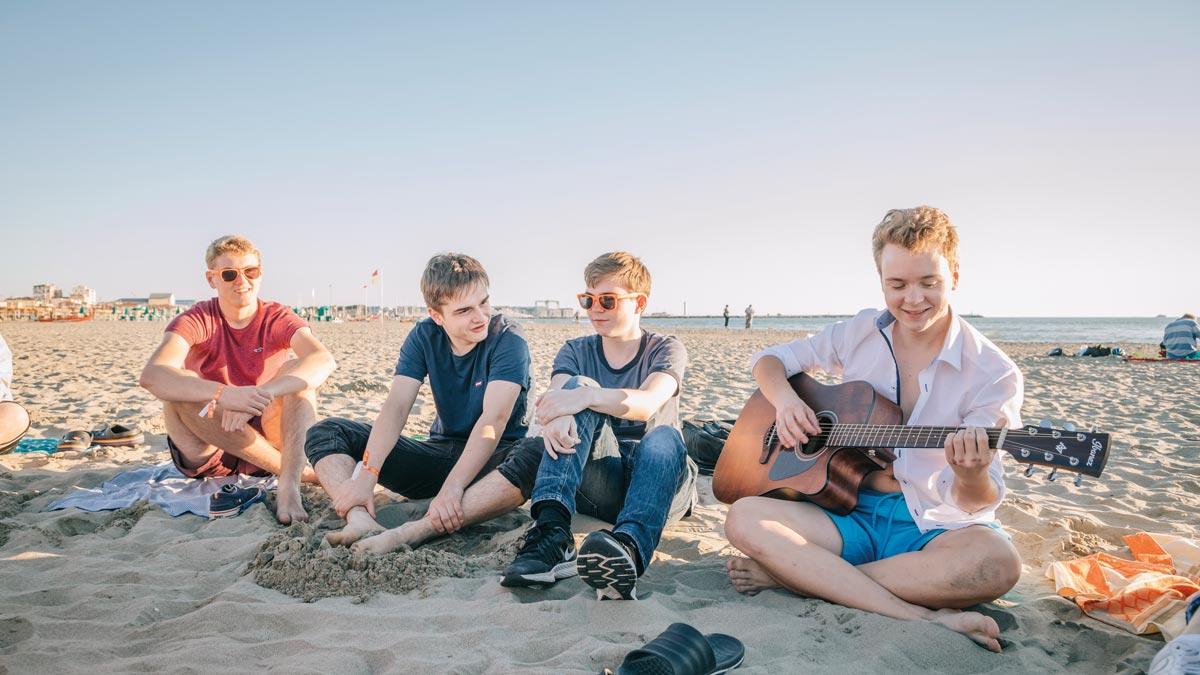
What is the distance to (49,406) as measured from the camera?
6547 millimetres

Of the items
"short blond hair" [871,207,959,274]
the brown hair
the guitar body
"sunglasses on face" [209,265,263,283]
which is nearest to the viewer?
"short blond hair" [871,207,959,274]

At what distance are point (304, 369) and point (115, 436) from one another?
2.46 metres

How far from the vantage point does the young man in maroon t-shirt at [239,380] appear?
3.58 meters

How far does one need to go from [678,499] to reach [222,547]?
6.96 ft

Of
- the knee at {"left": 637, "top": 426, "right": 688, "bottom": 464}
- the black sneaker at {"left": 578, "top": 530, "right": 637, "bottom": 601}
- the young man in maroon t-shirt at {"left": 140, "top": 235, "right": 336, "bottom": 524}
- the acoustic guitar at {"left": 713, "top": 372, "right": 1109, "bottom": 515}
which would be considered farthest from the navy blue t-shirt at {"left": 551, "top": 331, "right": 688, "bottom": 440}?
the young man in maroon t-shirt at {"left": 140, "top": 235, "right": 336, "bottom": 524}

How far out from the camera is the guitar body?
2705 millimetres

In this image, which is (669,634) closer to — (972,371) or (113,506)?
(972,371)

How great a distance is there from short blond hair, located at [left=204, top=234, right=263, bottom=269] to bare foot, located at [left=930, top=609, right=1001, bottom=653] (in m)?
3.96

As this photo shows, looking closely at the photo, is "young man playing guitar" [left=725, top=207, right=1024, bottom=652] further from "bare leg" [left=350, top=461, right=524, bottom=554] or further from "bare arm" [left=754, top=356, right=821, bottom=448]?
"bare leg" [left=350, top=461, right=524, bottom=554]

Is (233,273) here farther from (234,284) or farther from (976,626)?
(976,626)

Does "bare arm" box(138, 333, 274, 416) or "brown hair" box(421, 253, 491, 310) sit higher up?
"brown hair" box(421, 253, 491, 310)

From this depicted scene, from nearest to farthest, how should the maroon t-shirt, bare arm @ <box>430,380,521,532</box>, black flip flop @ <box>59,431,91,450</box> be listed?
1. bare arm @ <box>430,380,521,532</box>
2. the maroon t-shirt
3. black flip flop @ <box>59,431,91,450</box>

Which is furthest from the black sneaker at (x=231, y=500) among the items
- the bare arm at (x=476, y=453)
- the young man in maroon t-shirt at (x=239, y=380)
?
the bare arm at (x=476, y=453)

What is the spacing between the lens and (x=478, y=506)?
→ 3164 mm
